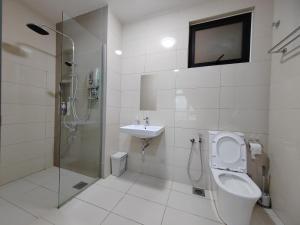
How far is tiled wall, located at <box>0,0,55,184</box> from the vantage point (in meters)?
1.83

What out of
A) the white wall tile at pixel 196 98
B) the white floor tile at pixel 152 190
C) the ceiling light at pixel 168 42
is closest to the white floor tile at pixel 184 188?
the white floor tile at pixel 152 190

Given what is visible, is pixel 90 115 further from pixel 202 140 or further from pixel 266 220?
pixel 266 220

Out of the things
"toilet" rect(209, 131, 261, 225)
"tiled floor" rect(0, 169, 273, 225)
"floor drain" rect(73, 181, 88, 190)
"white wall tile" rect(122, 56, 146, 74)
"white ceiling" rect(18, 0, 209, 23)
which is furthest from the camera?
"white wall tile" rect(122, 56, 146, 74)

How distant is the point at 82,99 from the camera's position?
2123 millimetres

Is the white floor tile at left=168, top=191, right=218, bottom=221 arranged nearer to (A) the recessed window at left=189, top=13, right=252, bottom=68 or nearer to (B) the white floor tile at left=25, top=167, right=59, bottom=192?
(B) the white floor tile at left=25, top=167, right=59, bottom=192

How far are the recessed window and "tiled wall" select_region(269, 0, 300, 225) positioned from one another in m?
0.31

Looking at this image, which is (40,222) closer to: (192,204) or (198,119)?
(192,204)

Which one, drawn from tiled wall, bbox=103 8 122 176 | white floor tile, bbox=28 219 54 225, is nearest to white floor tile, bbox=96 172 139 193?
tiled wall, bbox=103 8 122 176

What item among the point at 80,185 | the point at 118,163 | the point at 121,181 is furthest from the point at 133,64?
the point at 80,185

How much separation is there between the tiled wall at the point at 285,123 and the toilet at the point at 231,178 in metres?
0.29

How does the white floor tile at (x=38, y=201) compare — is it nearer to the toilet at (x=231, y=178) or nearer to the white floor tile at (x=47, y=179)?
the white floor tile at (x=47, y=179)

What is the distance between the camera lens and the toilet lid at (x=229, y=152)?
1.65 meters

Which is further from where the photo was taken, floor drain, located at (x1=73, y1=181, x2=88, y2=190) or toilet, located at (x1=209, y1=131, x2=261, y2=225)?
floor drain, located at (x1=73, y1=181, x2=88, y2=190)

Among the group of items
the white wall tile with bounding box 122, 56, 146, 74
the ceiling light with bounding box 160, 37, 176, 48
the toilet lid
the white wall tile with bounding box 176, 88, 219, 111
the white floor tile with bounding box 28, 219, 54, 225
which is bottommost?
the white floor tile with bounding box 28, 219, 54, 225
